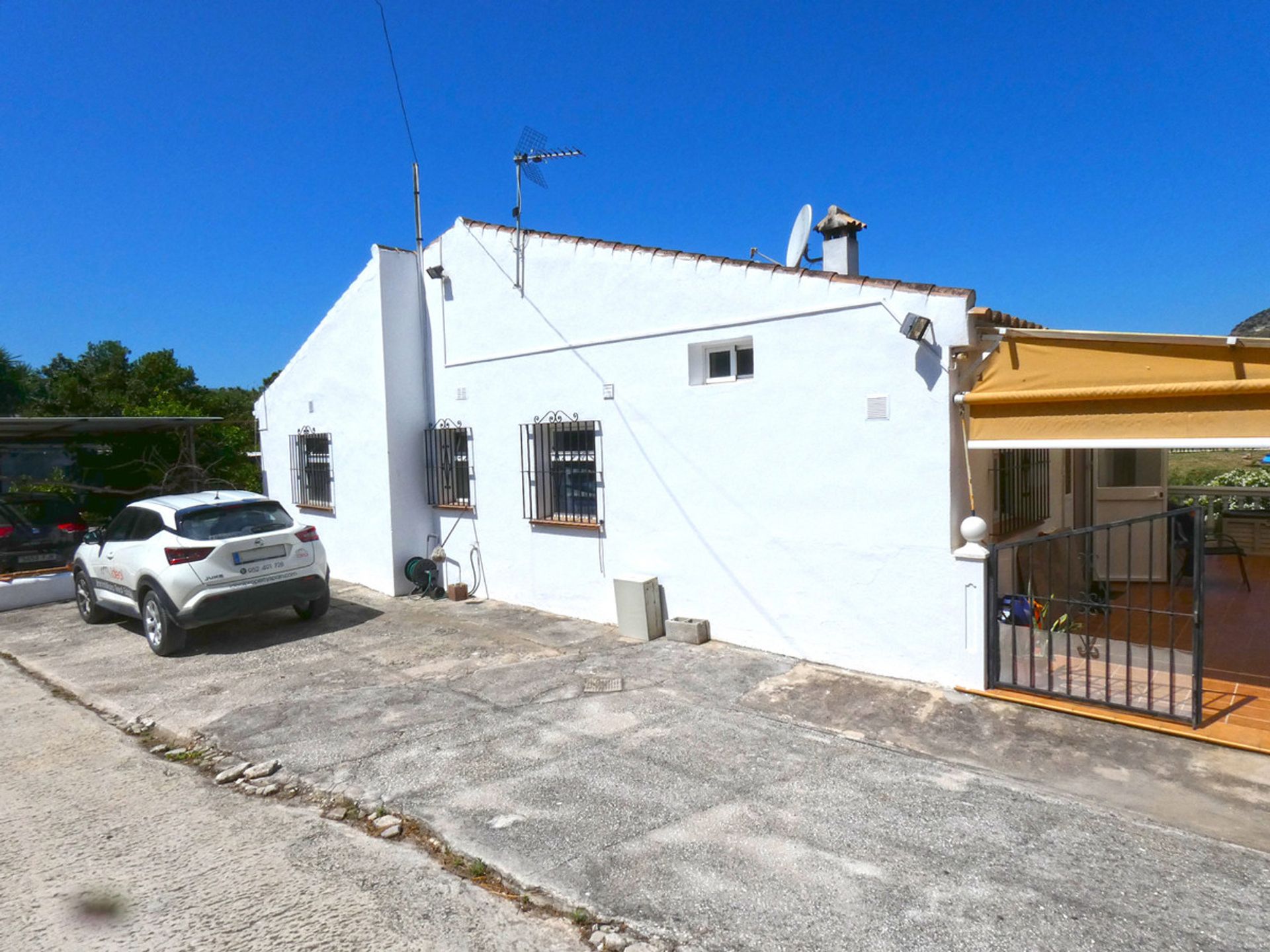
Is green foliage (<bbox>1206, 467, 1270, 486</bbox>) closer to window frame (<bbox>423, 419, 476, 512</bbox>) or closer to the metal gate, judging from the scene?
the metal gate

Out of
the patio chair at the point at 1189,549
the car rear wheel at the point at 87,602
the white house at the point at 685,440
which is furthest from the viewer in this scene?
the car rear wheel at the point at 87,602

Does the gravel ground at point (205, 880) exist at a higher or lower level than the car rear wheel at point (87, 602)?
lower

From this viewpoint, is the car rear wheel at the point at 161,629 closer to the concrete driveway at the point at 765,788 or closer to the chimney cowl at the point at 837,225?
the concrete driveway at the point at 765,788

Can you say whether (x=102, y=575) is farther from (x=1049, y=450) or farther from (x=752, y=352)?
(x=1049, y=450)

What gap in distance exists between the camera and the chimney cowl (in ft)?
25.2

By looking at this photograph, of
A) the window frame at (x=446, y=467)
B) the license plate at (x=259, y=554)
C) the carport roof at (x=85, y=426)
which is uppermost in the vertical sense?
the carport roof at (x=85, y=426)

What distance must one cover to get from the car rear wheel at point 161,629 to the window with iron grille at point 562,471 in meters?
3.93

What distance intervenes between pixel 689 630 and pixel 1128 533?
3846 millimetres

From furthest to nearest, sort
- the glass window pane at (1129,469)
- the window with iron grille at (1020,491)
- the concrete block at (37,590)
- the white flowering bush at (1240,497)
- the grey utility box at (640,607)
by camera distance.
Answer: the white flowering bush at (1240,497), the concrete block at (37,590), the glass window pane at (1129,469), the grey utility box at (640,607), the window with iron grille at (1020,491)

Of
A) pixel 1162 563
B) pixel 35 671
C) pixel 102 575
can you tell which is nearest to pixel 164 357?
pixel 102 575

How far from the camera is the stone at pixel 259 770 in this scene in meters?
5.06

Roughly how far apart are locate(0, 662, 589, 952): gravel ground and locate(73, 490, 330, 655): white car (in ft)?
9.61

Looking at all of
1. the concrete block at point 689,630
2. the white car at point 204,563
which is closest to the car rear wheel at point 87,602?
the white car at point 204,563

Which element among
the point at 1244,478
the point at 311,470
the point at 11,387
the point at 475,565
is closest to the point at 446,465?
the point at 475,565
